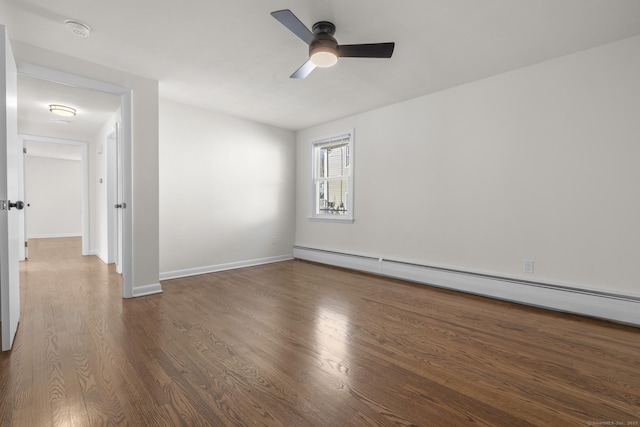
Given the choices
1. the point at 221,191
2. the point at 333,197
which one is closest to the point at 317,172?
the point at 333,197

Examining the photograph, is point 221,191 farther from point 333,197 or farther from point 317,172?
point 333,197

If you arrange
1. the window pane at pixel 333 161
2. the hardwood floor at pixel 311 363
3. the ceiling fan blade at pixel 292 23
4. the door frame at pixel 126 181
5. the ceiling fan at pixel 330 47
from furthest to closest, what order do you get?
the window pane at pixel 333 161 → the door frame at pixel 126 181 → the ceiling fan at pixel 330 47 → the ceiling fan blade at pixel 292 23 → the hardwood floor at pixel 311 363

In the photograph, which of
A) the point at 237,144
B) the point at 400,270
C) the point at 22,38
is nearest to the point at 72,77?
the point at 22,38

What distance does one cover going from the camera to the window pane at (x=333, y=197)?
512 cm

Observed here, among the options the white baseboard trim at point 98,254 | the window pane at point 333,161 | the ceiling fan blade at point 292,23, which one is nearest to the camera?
the ceiling fan blade at point 292,23

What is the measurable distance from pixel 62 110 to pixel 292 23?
4193 mm

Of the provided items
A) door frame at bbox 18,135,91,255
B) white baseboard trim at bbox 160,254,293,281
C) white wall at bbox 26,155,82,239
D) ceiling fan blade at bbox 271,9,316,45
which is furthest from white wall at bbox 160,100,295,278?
white wall at bbox 26,155,82,239

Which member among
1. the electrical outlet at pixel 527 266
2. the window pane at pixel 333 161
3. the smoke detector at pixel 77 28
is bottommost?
the electrical outlet at pixel 527 266

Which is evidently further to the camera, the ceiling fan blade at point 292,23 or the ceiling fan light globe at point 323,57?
the ceiling fan light globe at point 323,57

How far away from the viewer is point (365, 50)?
236cm

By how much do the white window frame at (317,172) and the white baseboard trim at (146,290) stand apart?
9.30ft

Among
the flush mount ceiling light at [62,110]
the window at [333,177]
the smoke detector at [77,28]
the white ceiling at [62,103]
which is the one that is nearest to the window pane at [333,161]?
the window at [333,177]

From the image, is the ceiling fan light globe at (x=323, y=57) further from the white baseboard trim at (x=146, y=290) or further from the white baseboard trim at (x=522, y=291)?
the white baseboard trim at (x=146, y=290)

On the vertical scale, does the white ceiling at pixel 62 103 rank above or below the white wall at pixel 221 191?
above
